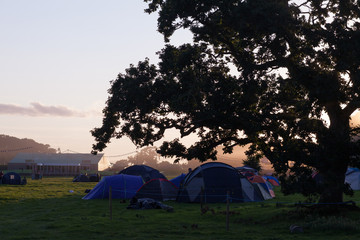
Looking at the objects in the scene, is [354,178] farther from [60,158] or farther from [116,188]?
[60,158]

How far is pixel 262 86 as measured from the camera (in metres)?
20.0

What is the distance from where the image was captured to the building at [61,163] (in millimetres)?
99000

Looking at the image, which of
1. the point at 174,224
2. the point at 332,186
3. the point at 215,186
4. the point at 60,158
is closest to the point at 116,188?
the point at 215,186

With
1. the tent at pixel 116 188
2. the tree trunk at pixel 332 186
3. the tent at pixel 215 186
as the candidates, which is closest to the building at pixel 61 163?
the tent at pixel 116 188

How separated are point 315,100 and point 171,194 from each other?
15972mm

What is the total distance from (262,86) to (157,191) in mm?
14966

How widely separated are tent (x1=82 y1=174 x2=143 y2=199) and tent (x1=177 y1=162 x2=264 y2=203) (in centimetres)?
480

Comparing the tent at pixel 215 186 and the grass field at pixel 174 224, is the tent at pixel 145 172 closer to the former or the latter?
the tent at pixel 215 186

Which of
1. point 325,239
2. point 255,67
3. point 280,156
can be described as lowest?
point 325,239

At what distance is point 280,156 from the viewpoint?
19391mm

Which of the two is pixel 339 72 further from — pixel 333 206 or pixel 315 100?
pixel 333 206

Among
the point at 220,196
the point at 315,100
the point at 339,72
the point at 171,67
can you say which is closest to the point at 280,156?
the point at 315,100

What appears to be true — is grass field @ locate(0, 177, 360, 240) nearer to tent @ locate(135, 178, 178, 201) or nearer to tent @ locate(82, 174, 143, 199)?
tent @ locate(135, 178, 178, 201)

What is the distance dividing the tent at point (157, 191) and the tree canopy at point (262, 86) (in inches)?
385
